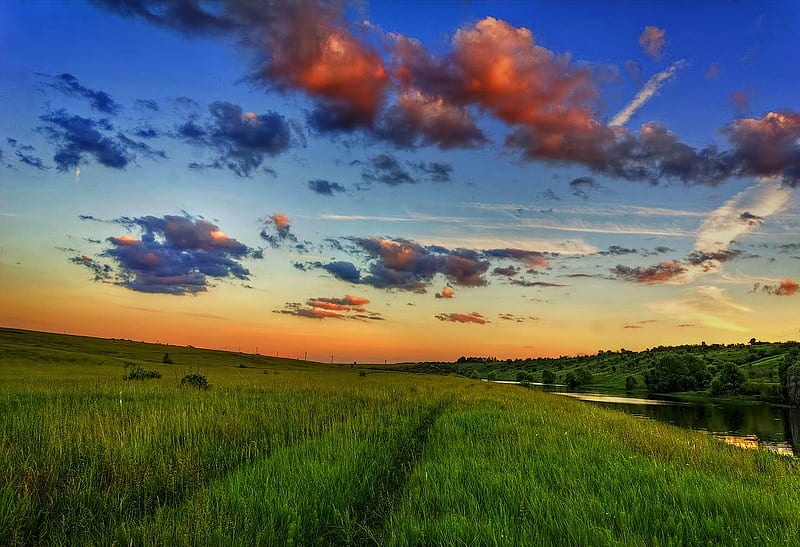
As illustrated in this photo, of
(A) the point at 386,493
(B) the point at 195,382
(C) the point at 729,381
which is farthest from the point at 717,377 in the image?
(A) the point at 386,493

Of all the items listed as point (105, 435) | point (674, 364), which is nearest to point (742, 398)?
point (674, 364)

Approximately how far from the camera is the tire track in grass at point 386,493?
5871 mm

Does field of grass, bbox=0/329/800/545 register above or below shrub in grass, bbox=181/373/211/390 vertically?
above

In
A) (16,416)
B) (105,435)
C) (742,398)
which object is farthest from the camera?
(742,398)

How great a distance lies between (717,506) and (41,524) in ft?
33.0

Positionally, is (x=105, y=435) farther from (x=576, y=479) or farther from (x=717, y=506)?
(x=717, y=506)

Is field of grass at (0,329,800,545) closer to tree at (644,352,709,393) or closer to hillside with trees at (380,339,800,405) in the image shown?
hillside with trees at (380,339,800,405)

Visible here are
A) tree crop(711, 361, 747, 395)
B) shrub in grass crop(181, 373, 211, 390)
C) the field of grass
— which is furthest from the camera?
tree crop(711, 361, 747, 395)

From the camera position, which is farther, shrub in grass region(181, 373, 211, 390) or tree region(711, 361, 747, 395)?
tree region(711, 361, 747, 395)

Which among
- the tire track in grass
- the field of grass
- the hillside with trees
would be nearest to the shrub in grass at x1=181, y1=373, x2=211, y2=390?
the field of grass

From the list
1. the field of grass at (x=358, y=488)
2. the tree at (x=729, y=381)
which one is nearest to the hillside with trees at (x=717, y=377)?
the tree at (x=729, y=381)

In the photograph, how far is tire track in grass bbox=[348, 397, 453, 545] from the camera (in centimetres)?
587

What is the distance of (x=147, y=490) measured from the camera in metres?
7.55

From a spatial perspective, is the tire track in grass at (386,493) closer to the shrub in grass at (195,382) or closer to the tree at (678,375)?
the shrub in grass at (195,382)
